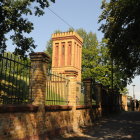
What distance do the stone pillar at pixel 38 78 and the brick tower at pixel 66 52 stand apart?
3304 cm

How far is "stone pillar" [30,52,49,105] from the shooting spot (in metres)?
7.34

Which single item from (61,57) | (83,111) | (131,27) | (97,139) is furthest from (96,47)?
(97,139)

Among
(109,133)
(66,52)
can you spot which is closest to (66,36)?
(66,52)

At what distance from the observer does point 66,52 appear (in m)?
42.6

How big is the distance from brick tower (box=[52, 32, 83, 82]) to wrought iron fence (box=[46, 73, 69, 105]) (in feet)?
99.7

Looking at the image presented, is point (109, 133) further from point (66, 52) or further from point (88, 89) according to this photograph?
point (66, 52)

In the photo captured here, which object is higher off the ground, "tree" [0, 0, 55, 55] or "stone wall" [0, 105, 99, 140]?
"tree" [0, 0, 55, 55]

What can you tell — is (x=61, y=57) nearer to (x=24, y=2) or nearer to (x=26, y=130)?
(x=24, y=2)

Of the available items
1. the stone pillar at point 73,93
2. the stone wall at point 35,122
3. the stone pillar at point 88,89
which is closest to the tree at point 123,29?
the stone pillar at point 88,89

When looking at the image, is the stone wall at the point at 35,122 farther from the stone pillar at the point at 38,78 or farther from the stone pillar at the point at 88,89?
the stone pillar at the point at 88,89

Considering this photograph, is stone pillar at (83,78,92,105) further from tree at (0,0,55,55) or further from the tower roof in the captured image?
the tower roof

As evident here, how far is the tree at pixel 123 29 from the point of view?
41.9ft

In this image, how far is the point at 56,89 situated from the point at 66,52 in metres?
33.5

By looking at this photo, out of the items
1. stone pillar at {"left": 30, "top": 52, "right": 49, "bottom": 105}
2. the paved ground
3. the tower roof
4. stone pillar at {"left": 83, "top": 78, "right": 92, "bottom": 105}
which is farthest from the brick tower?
Result: stone pillar at {"left": 30, "top": 52, "right": 49, "bottom": 105}
